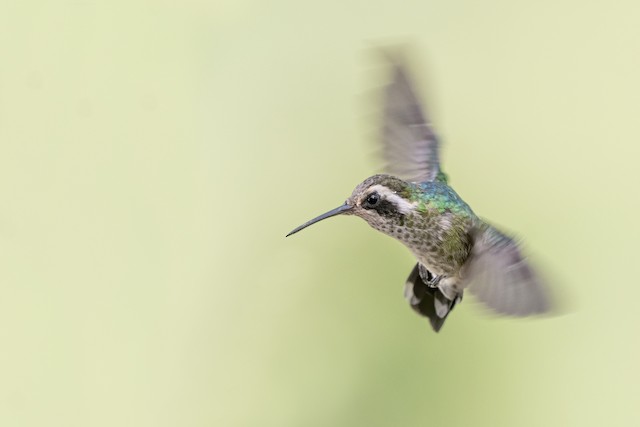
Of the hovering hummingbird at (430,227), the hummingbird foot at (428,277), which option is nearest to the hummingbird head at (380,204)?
the hovering hummingbird at (430,227)

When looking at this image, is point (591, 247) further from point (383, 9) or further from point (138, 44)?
point (138, 44)

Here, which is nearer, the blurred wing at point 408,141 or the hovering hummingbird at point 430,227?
the hovering hummingbird at point 430,227

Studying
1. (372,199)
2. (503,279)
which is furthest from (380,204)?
(503,279)

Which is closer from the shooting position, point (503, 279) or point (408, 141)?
point (503, 279)

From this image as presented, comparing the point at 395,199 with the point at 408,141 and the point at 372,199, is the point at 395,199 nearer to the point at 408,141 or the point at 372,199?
the point at 372,199

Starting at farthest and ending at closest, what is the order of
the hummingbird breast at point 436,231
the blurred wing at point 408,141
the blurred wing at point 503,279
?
the blurred wing at point 408,141
the hummingbird breast at point 436,231
the blurred wing at point 503,279

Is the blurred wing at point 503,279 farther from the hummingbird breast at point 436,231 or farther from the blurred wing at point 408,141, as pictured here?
the blurred wing at point 408,141

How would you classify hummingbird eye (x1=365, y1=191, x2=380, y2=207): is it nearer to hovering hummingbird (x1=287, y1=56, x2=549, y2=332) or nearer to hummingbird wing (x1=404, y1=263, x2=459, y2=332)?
hovering hummingbird (x1=287, y1=56, x2=549, y2=332)

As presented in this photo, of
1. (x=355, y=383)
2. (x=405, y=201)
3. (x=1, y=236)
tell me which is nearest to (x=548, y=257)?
(x=355, y=383)
